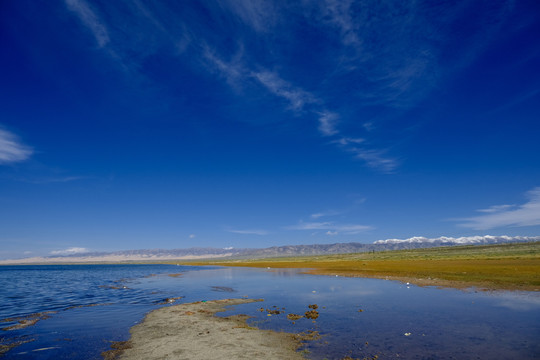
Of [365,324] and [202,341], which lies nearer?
[202,341]

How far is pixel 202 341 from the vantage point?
15867 mm

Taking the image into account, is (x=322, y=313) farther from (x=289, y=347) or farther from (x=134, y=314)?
(x=134, y=314)

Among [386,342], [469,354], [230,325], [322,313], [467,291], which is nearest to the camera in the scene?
[469,354]

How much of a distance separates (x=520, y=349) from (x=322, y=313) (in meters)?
12.1

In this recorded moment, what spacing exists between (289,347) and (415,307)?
14644 millimetres

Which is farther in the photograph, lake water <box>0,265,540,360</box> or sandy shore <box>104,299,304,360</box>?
lake water <box>0,265,540,360</box>

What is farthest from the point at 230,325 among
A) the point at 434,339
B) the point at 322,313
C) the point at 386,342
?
the point at 434,339

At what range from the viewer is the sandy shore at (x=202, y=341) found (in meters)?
13.8

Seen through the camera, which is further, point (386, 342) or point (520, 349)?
point (386, 342)

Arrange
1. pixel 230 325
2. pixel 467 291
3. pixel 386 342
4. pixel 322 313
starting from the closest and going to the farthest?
1. pixel 386 342
2. pixel 230 325
3. pixel 322 313
4. pixel 467 291

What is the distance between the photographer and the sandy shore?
13.8 metres

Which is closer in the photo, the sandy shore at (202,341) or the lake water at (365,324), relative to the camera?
the sandy shore at (202,341)

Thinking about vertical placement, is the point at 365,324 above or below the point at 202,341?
below

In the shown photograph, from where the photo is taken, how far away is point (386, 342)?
50.8 feet
